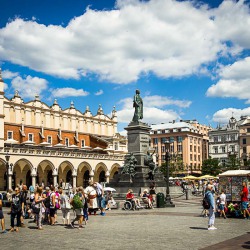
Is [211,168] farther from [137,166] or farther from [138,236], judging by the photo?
[138,236]

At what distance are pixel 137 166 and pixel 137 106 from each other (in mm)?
5659

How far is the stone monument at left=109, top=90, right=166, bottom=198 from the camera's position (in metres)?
33.2

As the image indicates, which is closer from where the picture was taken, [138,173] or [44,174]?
[138,173]

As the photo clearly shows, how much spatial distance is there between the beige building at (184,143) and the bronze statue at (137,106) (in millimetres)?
66895

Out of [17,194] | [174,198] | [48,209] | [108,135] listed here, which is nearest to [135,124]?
[174,198]

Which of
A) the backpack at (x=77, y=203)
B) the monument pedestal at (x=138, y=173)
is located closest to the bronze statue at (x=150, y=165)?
the monument pedestal at (x=138, y=173)

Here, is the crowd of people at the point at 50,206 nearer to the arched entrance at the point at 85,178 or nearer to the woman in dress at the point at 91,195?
the woman in dress at the point at 91,195

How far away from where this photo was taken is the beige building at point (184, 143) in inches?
4304

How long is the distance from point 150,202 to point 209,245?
13.9m

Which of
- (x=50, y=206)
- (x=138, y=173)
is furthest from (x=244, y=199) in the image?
(x=138, y=173)

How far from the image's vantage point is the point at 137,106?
121ft

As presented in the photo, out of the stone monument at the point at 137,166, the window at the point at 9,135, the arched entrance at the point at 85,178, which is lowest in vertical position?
the arched entrance at the point at 85,178

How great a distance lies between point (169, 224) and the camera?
17.4m

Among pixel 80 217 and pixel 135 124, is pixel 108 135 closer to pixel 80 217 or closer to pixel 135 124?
pixel 135 124
